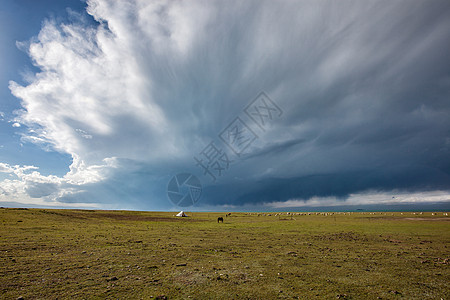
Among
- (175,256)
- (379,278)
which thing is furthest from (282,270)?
(175,256)

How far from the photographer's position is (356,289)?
8023mm

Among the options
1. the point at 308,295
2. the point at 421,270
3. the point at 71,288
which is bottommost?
the point at 421,270

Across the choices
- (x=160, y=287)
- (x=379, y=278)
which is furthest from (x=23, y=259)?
(x=379, y=278)

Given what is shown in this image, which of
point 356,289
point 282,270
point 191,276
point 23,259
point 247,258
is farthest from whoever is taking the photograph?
point 247,258

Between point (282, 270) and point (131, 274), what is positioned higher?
point (131, 274)

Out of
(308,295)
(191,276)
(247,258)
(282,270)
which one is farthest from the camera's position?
(247,258)

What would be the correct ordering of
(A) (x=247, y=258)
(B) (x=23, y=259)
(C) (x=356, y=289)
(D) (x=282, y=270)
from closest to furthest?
(C) (x=356, y=289) < (D) (x=282, y=270) < (B) (x=23, y=259) < (A) (x=247, y=258)

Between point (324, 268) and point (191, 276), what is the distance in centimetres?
706

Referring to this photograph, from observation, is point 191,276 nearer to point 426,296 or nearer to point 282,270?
point 282,270

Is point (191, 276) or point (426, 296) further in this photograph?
point (191, 276)

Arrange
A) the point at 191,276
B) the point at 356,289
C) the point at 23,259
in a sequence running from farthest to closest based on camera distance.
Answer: the point at 23,259
the point at 191,276
the point at 356,289

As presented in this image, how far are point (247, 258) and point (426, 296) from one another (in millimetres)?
8114

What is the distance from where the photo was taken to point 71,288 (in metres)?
7.45

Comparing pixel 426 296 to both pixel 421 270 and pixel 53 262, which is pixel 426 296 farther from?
pixel 53 262
